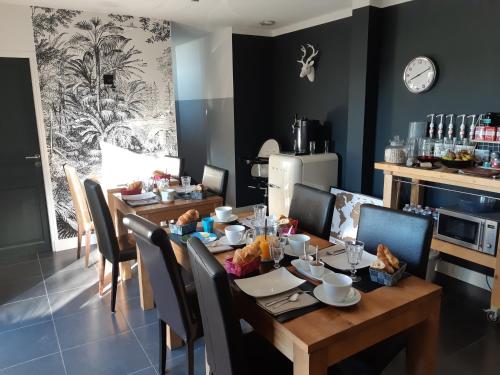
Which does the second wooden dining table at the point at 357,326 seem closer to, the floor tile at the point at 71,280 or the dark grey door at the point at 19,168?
the floor tile at the point at 71,280

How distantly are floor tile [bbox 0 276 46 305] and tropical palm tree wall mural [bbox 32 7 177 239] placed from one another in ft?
2.79

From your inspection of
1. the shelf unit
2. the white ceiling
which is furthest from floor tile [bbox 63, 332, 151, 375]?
the white ceiling

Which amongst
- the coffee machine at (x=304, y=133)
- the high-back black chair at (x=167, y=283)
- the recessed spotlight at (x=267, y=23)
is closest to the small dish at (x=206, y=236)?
the high-back black chair at (x=167, y=283)

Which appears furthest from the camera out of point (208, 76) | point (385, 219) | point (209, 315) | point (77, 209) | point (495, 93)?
point (208, 76)

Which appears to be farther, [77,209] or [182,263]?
[77,209]

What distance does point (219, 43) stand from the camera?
16.6ft

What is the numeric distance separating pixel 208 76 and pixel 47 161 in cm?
246

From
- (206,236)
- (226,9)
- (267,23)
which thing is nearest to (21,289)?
(206,236)

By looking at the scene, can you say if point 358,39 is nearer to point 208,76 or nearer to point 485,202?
point 485,202

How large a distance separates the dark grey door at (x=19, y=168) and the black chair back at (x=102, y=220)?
1.60 metres

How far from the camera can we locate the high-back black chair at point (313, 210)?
2.28m

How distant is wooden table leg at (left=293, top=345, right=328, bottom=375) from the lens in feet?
3.91

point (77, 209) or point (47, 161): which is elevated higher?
point (47, 161)

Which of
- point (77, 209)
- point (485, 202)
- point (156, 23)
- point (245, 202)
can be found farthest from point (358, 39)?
point (77, 209)
